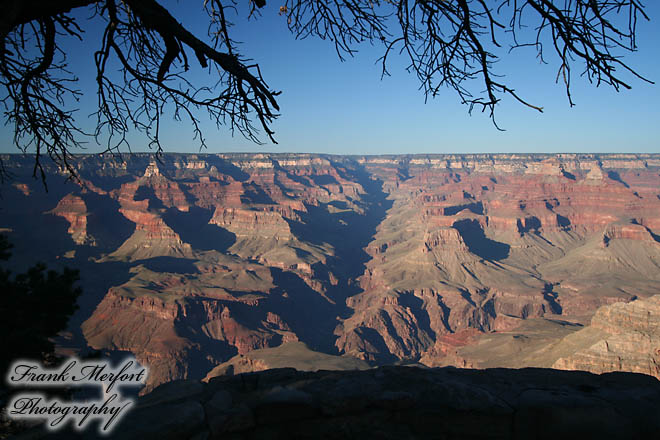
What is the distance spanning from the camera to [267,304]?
63406mm

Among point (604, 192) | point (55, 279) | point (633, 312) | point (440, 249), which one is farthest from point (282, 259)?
point (604, 192)

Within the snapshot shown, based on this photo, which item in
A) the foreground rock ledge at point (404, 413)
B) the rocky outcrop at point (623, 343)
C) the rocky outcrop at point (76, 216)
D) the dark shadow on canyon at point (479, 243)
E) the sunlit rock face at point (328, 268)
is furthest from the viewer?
the dark shadow on canyon at point (479, 243)

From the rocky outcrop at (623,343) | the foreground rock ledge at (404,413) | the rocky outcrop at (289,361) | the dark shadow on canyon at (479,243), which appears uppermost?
the foreground rock ledge at (404,413)

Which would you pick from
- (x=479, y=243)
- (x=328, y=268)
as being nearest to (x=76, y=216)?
(x=328, y=268)

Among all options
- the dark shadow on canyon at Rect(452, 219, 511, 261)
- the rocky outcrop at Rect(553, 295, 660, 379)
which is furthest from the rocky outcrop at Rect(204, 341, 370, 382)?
the dark shadow on canyon at Rect(452, 219, 511, 261)

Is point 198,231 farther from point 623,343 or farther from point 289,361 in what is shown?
point 623,343

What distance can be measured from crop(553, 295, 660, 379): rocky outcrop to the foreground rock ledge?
27784 millimetres

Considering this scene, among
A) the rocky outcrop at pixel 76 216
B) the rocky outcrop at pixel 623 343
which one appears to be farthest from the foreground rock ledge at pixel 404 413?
the rocky outcrop at pixel 76 216

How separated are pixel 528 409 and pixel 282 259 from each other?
87.1m

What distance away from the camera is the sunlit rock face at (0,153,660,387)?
51.8 metres

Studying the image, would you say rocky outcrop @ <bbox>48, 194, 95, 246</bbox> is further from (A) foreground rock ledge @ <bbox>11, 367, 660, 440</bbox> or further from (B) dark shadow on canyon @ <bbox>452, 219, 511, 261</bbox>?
(A) foreground rock ledge @ <bbox>11, 367, 660, 440</bbox>

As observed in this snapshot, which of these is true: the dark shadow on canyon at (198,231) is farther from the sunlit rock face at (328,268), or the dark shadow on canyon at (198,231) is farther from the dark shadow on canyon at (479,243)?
the dark shadow on canyon at (479,243)

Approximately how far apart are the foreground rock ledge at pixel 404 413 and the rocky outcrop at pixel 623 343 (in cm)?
2778

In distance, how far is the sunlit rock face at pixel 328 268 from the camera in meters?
51.8
